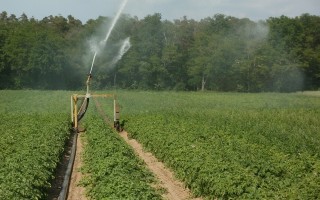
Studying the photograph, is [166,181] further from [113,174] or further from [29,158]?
[29,158]

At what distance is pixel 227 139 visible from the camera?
56.7 ft

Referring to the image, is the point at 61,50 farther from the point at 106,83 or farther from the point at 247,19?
the point at 247,19

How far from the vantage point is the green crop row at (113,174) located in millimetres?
10578

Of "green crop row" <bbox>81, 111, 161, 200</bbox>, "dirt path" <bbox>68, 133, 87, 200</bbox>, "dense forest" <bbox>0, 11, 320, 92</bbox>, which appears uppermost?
"dense forest" <bbox>0, 11, 320, 92</bbox>

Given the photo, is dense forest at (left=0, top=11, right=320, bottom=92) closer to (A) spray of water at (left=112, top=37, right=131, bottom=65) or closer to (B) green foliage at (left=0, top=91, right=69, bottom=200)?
(A) spray of water at (left=112, top=37, right=131, bottom=65)

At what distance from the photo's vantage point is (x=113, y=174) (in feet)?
39.8

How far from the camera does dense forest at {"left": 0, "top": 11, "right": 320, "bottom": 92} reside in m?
76.9

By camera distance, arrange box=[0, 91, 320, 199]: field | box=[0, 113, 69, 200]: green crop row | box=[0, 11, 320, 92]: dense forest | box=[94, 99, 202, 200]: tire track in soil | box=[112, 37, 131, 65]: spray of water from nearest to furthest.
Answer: box=[0, 113, 69, 200]: green crop row
box=[0, 91, 320, 199]: field
box=[94, 99, 202, 200]: tire track in soil
box=[112, 37, 131, 65]: spray of water
box=[0, 11, 320, 92]: dense forest

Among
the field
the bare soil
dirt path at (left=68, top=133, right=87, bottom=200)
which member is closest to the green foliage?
the field

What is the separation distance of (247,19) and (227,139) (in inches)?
3295

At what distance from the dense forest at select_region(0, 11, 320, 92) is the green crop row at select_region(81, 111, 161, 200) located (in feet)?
188

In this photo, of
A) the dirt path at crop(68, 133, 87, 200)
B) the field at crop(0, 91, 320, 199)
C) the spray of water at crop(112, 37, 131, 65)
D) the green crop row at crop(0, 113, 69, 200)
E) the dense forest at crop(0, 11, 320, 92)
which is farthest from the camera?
the dense forest at crop(0, 11, 320, 92)

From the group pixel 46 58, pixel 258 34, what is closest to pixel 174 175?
pixel 46 58

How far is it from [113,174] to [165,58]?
72.5m
